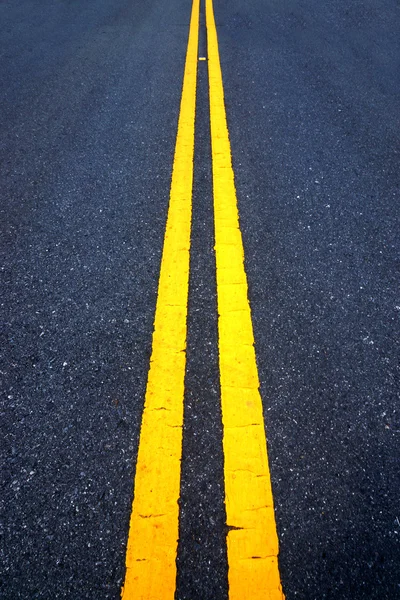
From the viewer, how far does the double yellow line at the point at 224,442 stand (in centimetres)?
131

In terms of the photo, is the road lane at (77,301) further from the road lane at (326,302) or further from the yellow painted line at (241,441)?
the road lane at (326,302)

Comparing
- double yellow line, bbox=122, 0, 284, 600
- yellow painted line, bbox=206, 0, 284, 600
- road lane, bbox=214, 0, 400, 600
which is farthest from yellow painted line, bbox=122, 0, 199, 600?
road lane, bbox=214, 0, 400, 600

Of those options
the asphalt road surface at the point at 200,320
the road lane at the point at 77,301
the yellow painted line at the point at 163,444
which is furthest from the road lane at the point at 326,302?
the road lane at the point at 77,301

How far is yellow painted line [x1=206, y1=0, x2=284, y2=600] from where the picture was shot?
51.7 inches

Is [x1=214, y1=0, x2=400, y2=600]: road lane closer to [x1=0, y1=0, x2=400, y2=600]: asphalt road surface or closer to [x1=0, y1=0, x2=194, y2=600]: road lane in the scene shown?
[x1=0, y1=0, x2=400, y2=600]: asphalt road surface

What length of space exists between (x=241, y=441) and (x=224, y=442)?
0.07 metres

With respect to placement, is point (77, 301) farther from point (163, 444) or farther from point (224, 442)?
point (224, 442)

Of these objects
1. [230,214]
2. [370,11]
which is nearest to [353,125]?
[230,214]

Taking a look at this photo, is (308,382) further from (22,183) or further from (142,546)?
(22,183)

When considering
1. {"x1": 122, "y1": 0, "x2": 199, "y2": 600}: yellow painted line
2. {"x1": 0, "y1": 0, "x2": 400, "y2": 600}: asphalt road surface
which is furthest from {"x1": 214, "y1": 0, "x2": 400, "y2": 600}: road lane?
{"x1": 122, "y1": 0, "x2": 199, "y2": 600}: yellow painted line

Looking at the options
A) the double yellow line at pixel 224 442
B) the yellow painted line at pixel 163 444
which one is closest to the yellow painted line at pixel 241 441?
the double yellow line at pixel 224 442

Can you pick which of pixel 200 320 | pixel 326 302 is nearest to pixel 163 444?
pixel 200 320

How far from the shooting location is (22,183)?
10.1 feet

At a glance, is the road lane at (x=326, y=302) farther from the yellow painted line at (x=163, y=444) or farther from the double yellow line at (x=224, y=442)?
the yellow painted line at (x=163, y=444)
